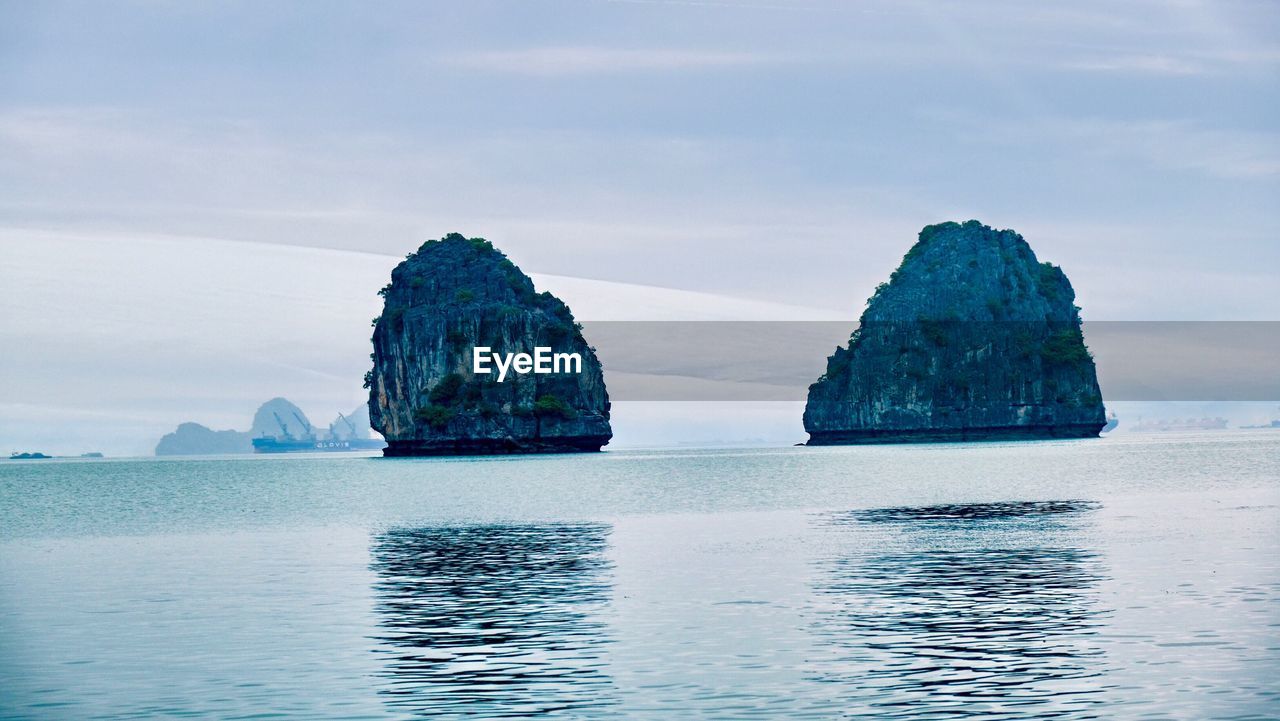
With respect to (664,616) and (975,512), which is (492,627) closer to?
(664,616)

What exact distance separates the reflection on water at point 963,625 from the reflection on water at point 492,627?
5.07m

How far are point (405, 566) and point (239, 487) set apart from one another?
10508 centimetres

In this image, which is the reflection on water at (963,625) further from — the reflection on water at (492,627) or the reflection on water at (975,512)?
the reflection on water at (975,512)

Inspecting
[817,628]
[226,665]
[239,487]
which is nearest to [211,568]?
[226,665]

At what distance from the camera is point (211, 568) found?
54344mm

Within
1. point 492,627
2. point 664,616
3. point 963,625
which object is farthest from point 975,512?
point 492,627

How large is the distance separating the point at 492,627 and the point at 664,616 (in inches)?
163

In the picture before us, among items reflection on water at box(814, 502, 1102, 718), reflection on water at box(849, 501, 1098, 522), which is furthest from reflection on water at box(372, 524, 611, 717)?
reflection on water at box(849, 501, 1098, 522)

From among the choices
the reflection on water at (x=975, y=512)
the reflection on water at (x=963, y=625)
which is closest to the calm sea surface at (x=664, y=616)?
the reflection on water at (x=963, y=625)

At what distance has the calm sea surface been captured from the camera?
25.8 m

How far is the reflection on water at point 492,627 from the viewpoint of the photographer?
26.1 metres

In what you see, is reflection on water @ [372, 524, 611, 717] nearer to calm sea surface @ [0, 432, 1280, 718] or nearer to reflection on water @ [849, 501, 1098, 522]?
calm sea surface @ [0, 432, 1280, 718]

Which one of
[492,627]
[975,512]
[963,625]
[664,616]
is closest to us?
[963,625]

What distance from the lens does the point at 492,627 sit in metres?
35.0
